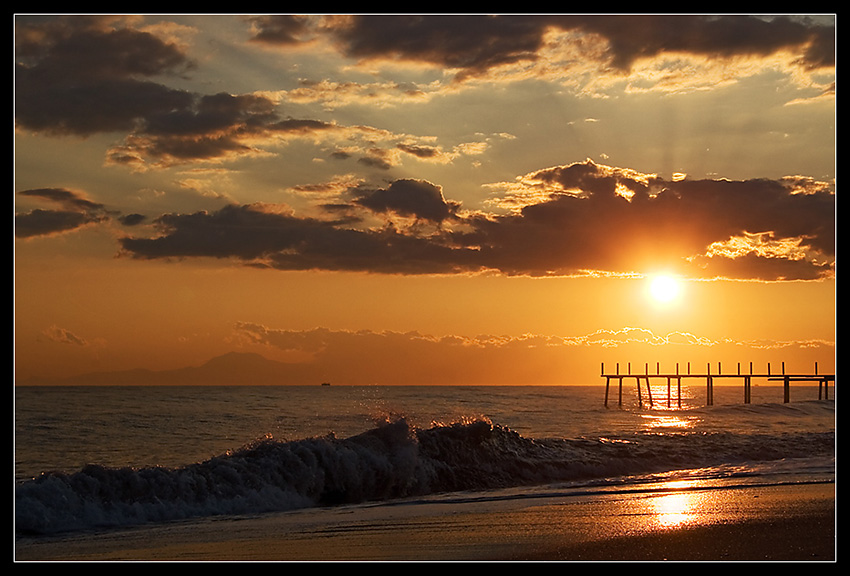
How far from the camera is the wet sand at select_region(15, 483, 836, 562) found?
11.3m

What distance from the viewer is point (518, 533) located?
12984mm

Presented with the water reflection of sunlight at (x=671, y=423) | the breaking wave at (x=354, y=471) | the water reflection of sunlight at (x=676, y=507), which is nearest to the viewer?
the water reflection of sunlight at (x=676, y=507)

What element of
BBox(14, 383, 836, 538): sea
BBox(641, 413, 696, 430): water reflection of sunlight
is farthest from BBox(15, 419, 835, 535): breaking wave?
BBox(641, 413, 696, 430): water reflection of sunlight

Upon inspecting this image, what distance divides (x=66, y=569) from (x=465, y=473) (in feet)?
45.8

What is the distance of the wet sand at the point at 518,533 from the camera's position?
11.3m

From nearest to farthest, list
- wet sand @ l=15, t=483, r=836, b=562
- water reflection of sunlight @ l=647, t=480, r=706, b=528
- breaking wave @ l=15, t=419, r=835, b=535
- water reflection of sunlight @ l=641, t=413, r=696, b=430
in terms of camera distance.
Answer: wet sand @ l=15, t=483, r=836, b=562 < water reflection of sunlight @ l=647, t=480, r=706, b=528 < breaking wave @ l=15, t=419, r=835, b=535 < water reflection of sunlight @ l=641, t=413, r=696, b=430

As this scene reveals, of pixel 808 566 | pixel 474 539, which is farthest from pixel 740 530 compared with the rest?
pixel 474 539

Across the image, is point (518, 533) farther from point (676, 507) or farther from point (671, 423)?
point (671, 423)

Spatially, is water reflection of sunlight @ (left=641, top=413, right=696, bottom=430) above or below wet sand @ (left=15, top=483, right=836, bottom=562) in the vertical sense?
below

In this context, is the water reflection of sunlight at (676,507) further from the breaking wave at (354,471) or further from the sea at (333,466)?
the breaking wave at (354,471)

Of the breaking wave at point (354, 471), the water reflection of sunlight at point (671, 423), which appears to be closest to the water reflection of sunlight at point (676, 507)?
the breaking wave at point (354, 471)

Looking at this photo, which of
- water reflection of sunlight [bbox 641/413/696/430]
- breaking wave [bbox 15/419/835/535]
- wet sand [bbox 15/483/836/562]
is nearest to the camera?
wet sand [bbox 15/483/836/562]

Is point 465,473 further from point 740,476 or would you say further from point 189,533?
point 189,533

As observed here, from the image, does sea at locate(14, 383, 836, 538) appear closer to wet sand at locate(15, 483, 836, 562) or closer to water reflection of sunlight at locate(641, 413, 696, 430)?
wet sand at locate(15, 483, 836, 562)
